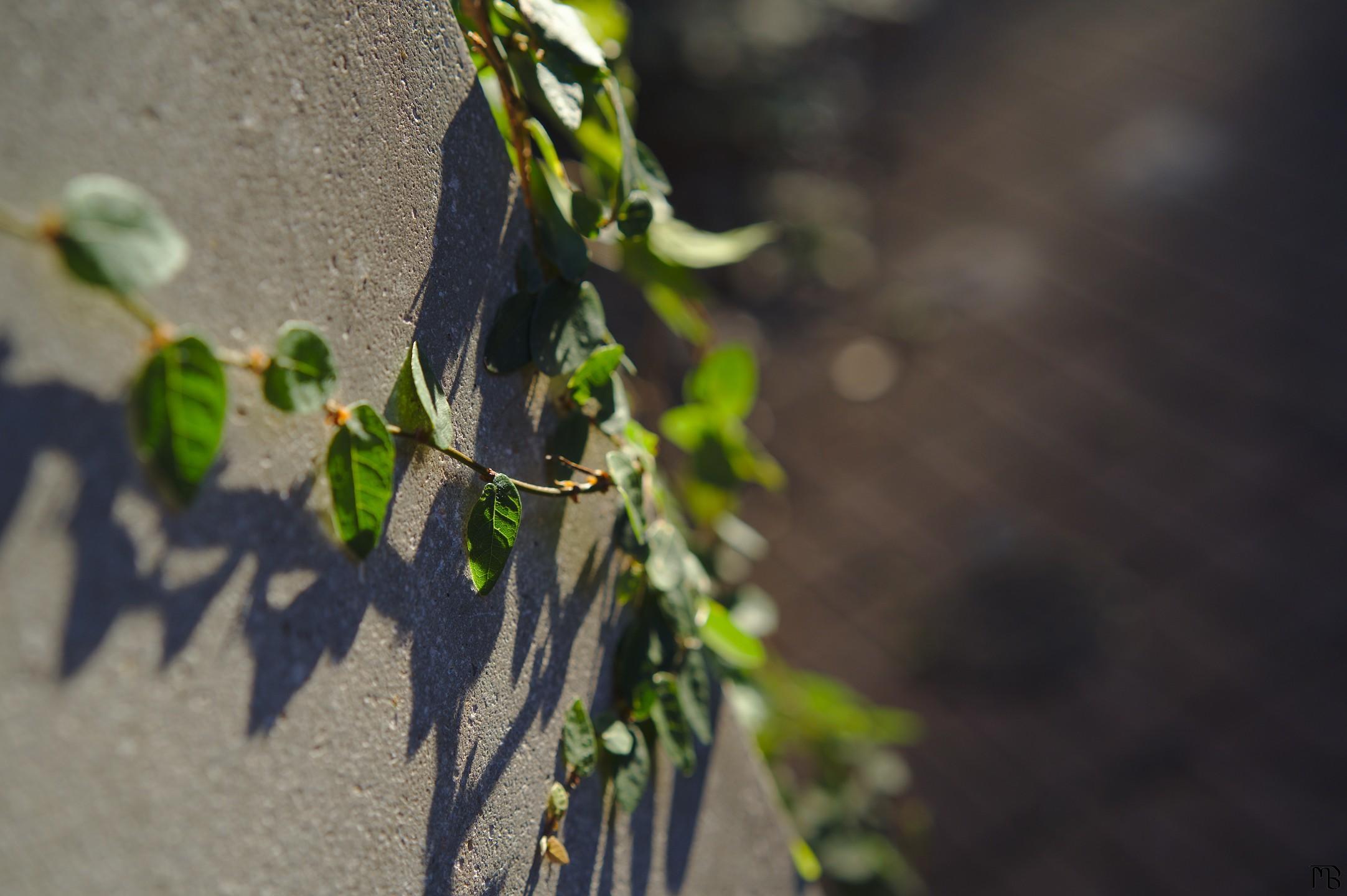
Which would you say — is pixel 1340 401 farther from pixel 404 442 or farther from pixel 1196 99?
pixel 404 442

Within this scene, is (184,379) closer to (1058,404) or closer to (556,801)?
(556,801)

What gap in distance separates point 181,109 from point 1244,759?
3.17 metres

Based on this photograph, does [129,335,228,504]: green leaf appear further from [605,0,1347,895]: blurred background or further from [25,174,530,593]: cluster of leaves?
[605,0,1347,895]: blurred background

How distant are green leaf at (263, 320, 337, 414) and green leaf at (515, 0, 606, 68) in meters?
0.34

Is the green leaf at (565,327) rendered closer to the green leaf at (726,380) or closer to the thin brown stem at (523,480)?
the thin brown stem at (523,480)

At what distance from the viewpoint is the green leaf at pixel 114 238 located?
0.40 m

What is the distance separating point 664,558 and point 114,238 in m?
0.54

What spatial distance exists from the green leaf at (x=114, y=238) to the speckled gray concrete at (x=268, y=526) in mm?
15

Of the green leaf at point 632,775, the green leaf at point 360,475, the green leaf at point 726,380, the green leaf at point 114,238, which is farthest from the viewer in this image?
the green leaf at point 726,380

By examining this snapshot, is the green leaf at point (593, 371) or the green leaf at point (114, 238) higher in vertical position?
the green leaf at point (593, 371)

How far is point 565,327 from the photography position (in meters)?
0.76
